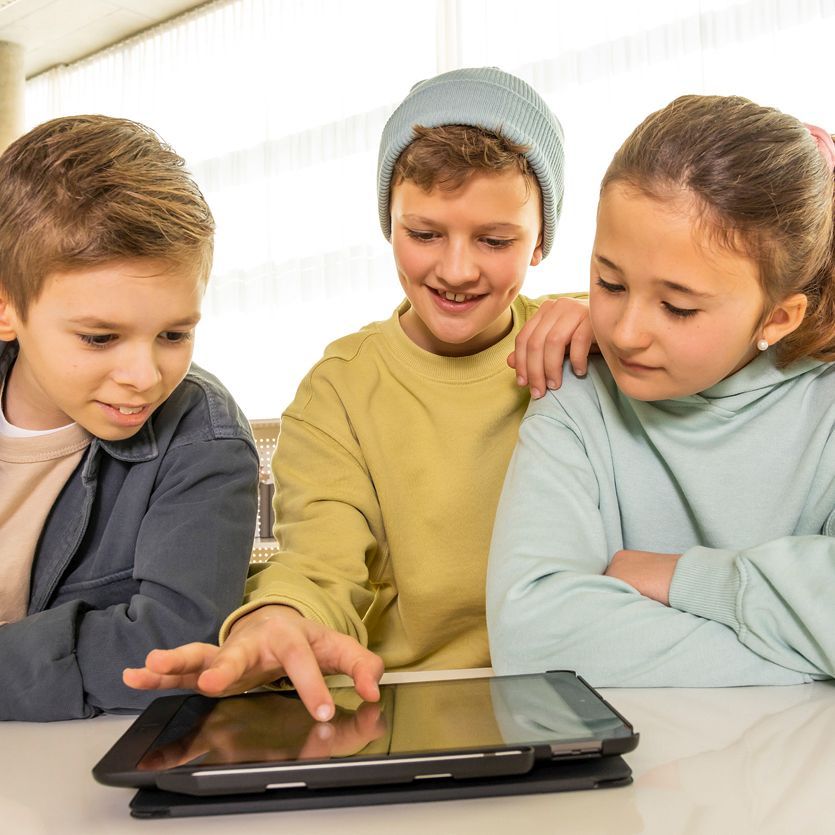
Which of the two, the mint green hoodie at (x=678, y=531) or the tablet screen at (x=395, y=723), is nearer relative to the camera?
the tablet screen at (x=395, y=723)

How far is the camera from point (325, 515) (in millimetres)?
1190

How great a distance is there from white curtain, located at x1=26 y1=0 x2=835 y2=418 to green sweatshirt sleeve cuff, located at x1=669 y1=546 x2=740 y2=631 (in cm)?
331

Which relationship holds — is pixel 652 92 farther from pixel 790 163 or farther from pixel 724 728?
pixel 724 728

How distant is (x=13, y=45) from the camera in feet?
20.4

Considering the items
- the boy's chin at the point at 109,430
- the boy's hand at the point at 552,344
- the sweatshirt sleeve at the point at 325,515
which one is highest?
the boy's hand at the point at 552,344

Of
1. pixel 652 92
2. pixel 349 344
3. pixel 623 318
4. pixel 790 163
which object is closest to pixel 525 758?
pixel 623 318

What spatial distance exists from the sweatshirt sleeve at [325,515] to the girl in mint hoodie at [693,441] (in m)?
0.22

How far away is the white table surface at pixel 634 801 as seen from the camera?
482mm

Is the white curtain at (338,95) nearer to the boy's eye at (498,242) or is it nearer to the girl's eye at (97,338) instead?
the boy's eye at (498,242)

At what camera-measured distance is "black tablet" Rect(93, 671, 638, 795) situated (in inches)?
20.2

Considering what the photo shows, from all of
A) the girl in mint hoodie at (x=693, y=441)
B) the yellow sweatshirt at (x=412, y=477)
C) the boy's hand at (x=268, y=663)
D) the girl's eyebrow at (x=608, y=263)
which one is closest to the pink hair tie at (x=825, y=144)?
the girl in mint hoodie at (x=693, y=441)

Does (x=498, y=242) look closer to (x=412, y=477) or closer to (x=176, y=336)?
(x=412, y=477)

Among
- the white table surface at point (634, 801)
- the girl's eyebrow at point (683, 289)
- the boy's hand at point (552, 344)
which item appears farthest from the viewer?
the boy's hand at point (552, 344)

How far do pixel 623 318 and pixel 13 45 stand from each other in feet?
21.2
